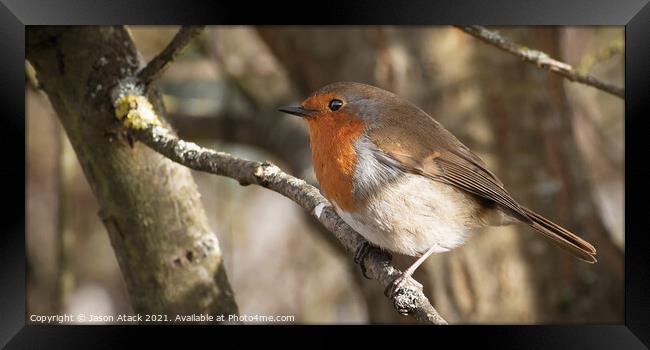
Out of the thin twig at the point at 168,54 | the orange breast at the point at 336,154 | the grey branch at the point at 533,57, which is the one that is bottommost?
the orange breast at the point at 336,154

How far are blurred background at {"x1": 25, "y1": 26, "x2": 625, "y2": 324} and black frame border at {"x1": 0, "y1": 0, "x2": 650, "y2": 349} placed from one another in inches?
38.3

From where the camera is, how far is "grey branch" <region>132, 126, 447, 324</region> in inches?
92.8

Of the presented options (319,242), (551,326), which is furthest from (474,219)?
(319,242)

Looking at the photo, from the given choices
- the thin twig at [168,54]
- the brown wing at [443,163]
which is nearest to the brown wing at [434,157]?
the brown wing at [443,163]

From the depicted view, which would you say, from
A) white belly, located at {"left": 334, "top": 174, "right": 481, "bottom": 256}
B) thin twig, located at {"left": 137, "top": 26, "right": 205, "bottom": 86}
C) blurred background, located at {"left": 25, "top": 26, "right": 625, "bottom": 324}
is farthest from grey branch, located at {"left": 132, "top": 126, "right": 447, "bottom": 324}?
blurred background, located at {"left": 25, "top": 26, "right": 625, "bottom": 324}

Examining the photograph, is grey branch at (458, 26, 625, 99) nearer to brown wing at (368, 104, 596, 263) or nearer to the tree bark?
brown wing at (368, 104, 596, 263)

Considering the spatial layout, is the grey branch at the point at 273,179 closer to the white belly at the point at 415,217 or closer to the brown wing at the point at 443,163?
the white belly at the point at 415,217

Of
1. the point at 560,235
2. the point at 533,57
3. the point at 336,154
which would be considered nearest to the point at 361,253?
the point at 336,154

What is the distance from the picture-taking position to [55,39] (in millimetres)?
2879

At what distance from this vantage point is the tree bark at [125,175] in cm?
287
